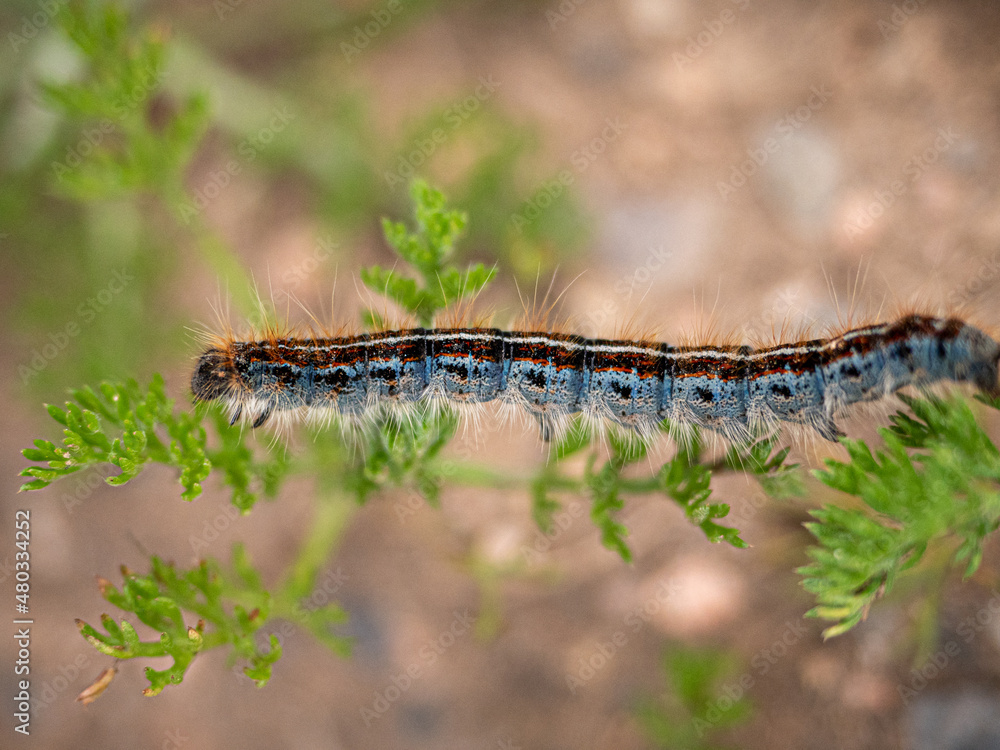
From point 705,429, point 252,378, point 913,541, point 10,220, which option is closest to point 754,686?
point 705,429

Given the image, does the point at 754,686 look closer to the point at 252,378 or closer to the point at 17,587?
the point at 252,378

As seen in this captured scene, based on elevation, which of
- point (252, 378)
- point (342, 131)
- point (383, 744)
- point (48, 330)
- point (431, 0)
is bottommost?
point (383, 744)
